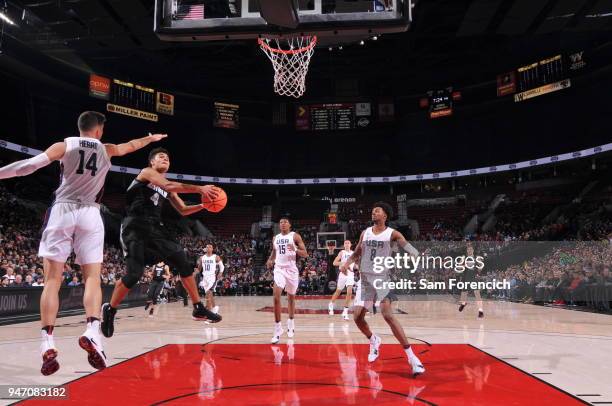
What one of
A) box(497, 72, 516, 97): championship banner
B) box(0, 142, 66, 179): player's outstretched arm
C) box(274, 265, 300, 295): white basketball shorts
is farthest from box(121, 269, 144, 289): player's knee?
box(497, 72, 516, 97): championship banner

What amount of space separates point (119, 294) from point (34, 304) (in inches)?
354

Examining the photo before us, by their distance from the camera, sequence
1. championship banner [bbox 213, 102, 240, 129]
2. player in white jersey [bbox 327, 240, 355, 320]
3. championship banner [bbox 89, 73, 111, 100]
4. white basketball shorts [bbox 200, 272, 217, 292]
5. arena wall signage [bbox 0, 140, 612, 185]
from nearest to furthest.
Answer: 1. player in white jersey [bbox 327, 240, 355, 320]
2. white basketball shorts [bbox 200, 272, 217, 292]
3. arena wall signage [bbox 0, 140, 612, 185]
4. championship banner [bbox 89, 73, 111, 100]
5. championship banner [bbox 213, 102, 240, 129]

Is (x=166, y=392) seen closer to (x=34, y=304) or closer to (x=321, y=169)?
(x=34, y=304)

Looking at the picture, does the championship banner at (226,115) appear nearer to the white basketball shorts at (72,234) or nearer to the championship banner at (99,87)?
the championship banner at (99,87)

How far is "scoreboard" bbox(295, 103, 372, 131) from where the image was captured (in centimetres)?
3522

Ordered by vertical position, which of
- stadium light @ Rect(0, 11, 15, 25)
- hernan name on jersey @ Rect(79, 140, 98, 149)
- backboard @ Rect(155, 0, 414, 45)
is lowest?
hernan name on jersey @ Rect(79, 140, 98, 149)

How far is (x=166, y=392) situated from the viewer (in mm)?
4844

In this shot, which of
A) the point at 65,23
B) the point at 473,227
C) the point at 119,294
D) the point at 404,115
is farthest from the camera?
the point at 404,115

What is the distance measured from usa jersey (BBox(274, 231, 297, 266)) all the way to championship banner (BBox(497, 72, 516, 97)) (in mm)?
26252

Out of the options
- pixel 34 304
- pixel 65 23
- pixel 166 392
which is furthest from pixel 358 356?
pixel 65 23

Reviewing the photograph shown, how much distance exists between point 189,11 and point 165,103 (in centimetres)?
2800

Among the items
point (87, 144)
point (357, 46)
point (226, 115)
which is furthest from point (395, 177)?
point (87, 144)

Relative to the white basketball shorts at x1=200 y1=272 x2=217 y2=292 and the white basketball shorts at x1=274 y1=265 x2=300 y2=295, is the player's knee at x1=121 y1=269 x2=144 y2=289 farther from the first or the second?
the white basketball shorts at x1=200 y1=272 x2=217 y2=292

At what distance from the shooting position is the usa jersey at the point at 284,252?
9.51 metres
